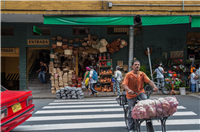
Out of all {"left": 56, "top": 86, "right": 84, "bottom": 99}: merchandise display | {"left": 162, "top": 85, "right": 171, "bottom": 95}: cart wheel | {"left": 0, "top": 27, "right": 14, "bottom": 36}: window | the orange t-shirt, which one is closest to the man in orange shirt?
the orange t-shirt

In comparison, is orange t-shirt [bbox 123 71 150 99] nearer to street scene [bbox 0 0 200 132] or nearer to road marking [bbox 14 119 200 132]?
road marking [bbox 14 119 200 132]

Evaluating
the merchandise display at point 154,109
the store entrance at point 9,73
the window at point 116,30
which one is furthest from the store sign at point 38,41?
the merchandise display at point 154,109

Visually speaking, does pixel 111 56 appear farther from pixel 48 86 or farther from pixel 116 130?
pixel 116 130

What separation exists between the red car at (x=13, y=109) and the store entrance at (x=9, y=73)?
1097cm

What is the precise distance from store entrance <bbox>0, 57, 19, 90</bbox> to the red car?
11.0 metres

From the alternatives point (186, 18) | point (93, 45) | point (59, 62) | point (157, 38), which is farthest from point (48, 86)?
point (186, 18)

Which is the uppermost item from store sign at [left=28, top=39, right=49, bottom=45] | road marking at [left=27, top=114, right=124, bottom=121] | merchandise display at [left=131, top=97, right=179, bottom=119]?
store sign at [left=28, top=39, right=49, bottom=45]

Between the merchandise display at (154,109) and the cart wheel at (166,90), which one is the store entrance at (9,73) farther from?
the merchandise display at (154,109)

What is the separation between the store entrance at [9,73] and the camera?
1549 centimetres

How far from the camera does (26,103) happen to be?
17.9ft

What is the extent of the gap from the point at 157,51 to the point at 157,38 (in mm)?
1073

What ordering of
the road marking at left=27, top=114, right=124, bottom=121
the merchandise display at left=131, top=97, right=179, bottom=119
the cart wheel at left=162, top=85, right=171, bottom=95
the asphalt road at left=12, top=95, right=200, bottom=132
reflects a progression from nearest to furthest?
the merchandise display at left=131, top=97, right=179, bottom=119, the asphalt road at left=12, top=95, right=200, bottom=132, the road marking at left=27, top=114, right=124, bottom=121, the cart wheel at left=162, top=85, right=171, bottom=95

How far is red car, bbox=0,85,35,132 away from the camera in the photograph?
427 cm

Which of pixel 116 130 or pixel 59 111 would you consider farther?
pixel 59 111
